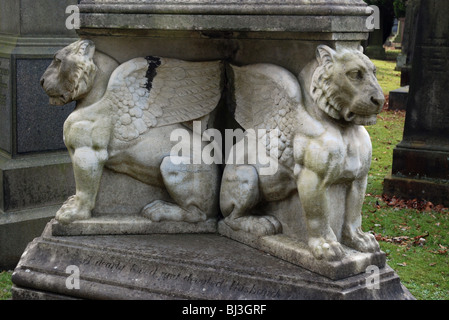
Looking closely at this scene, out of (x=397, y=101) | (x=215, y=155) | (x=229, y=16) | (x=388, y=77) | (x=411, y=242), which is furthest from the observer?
(x=388, y=77)

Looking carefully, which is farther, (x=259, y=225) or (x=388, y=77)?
(x=388, y=77)

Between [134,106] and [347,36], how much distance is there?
1394 mm

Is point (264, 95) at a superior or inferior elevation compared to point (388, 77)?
superior

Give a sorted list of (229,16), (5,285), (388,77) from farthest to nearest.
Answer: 1. (388,77)
2. (5,285)
3. (229,16)

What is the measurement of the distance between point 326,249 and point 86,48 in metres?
1.90

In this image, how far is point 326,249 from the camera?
3.55 m

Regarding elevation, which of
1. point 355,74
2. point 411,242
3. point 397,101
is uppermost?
point 355,74

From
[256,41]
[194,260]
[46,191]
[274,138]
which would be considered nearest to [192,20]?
[256,41]

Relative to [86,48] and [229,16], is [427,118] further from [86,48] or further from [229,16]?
[86,48]

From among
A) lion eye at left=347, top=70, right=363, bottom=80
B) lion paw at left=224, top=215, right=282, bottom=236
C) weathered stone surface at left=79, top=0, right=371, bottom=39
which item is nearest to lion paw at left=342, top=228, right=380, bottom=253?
lion paw at left=224, top=215, right=282, bottom=236

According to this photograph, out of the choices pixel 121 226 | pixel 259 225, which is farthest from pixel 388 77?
pixel 121 226

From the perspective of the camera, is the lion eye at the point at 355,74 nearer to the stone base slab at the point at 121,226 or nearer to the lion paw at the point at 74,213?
the stone base slab at the point at 121,226
